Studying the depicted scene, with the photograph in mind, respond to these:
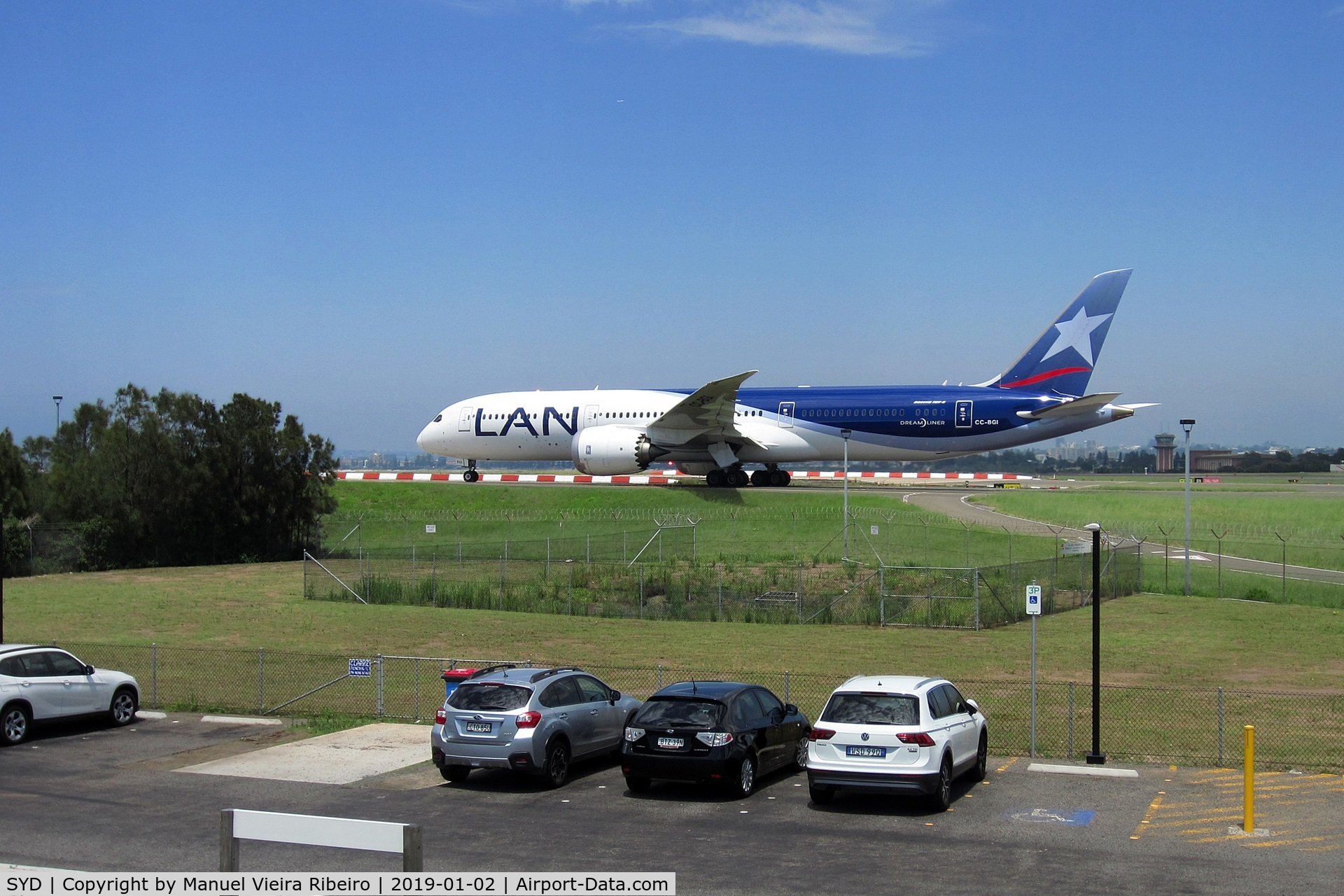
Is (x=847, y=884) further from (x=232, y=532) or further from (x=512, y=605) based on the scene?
(x=232, y=532)

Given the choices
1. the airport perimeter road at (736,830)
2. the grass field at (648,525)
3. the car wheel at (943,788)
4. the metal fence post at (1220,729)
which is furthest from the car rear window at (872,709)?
the grass field at (648,525)

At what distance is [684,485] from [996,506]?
1444 centimetres

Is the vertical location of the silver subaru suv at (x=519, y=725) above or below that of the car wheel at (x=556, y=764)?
above

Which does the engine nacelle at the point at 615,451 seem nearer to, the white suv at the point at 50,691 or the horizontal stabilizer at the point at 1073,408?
the horizontal stabilizer at the point at 1073,408

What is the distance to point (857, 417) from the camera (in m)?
50.1

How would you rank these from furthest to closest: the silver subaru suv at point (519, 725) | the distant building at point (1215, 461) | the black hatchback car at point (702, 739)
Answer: the distant building at point (1215, 461) < the silver subaru suv at point (519, 725) < the black hatchback car at point (702, 739)

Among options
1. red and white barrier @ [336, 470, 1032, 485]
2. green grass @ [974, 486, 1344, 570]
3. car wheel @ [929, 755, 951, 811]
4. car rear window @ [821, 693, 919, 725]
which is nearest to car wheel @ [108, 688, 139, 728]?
car rear window @ [821, 693, 919, 725]

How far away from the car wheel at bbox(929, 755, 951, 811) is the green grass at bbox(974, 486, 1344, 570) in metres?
32.4

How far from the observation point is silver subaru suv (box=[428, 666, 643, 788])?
14.7 metres

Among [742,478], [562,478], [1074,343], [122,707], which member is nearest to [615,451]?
[742,478]

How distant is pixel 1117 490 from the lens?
68250 mm

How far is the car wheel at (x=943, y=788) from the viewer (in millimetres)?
13461

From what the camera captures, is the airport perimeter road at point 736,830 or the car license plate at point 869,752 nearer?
the airport perimeter road at point 736,830

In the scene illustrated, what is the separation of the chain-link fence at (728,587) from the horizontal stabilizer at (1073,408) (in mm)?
11090
